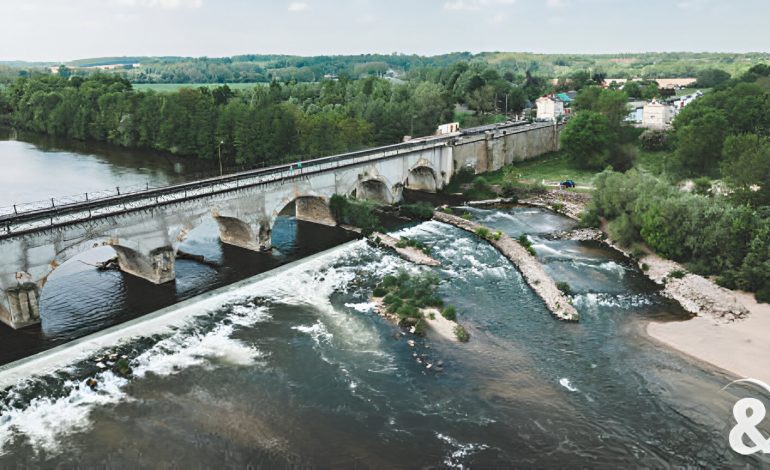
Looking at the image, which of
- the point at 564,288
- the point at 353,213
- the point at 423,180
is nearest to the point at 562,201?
the point at 423,180

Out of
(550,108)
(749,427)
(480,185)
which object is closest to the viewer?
(749,427)

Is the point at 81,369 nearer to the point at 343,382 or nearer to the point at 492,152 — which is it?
the point at 343,382

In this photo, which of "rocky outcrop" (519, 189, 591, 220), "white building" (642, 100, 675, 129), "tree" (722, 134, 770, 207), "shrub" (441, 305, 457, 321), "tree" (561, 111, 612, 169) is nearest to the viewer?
"shrub" (441, 305, 457, 321)

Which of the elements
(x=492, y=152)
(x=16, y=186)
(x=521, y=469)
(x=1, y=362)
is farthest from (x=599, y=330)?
(x=16, y=186)

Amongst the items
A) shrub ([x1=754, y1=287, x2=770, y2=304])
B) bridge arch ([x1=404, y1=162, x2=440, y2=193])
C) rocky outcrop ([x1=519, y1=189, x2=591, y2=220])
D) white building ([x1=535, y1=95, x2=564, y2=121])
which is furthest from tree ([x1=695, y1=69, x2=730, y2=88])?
shrub ([x1=754, y1=287, x2=770, y2=304])

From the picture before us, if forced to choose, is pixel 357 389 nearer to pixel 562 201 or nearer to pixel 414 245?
pixel 414 245

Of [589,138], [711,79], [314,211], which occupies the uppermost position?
[711,79]

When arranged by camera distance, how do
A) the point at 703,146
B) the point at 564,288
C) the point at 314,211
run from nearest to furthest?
the point at 564,288 < the point at 314,211 < the point at 703,146

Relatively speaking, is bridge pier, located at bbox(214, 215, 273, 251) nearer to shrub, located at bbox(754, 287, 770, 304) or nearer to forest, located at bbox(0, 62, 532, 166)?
forest, located at bbox(0, 62, 532, 166)
